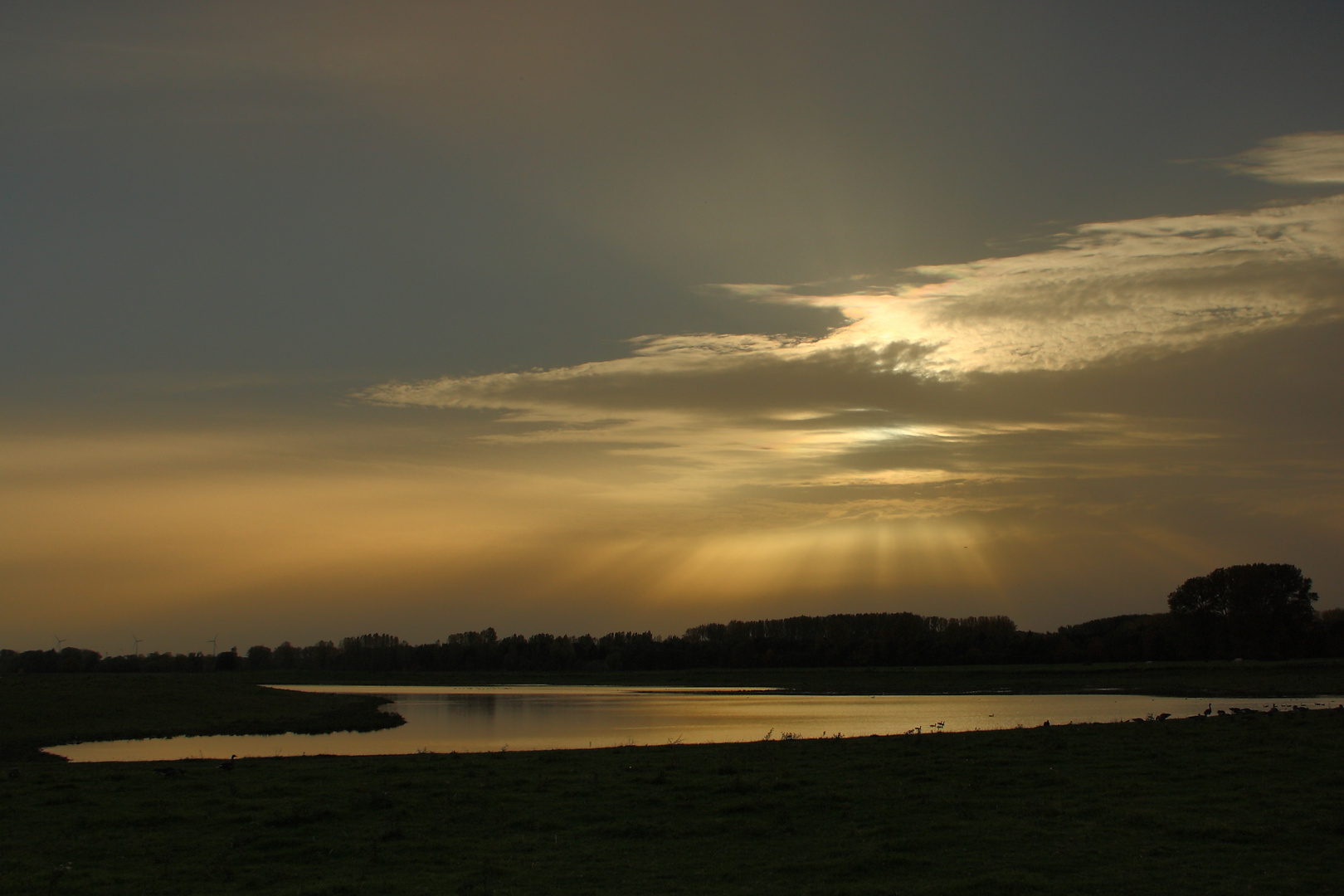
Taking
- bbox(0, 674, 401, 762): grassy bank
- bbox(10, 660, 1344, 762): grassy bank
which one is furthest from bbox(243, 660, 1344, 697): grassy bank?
bbox(0, 674, 401, 762): grassy bank

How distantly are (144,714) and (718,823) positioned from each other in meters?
45.8

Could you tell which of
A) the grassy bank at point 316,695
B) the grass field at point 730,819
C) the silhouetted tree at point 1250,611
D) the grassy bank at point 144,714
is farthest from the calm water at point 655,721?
the silhouetted tree at point 1250,611

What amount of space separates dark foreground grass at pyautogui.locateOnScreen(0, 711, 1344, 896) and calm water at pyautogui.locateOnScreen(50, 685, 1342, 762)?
476 inches

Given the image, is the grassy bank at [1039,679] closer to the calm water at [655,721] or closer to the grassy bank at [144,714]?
the calm water at [655,721]

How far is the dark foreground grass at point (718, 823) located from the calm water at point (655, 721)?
39.6ft

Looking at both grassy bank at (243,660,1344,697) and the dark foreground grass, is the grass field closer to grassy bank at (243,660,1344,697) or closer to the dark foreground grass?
the dark foreground grass

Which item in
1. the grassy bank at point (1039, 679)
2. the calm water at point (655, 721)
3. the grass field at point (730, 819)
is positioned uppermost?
the grass field at point (730, 819)

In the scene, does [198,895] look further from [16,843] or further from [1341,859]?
[1341,859]

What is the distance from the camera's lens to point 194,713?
2181 inches

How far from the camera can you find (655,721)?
181 ft

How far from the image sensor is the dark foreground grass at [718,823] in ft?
48.0

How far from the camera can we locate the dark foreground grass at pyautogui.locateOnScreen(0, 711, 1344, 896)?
14.6m

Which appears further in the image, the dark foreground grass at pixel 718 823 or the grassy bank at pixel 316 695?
the grassy bank at pixel 316 695

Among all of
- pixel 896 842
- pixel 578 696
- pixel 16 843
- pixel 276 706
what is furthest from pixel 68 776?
pixel 578 696
